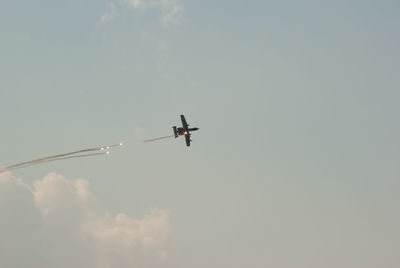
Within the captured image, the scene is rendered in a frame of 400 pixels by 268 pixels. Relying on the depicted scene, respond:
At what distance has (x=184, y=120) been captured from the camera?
137 m

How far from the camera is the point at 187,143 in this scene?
448 ft

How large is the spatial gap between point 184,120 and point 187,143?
666 centimetres
